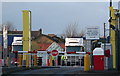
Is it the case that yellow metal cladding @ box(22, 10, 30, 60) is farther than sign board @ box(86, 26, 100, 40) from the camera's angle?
Yes

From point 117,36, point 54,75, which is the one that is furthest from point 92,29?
point 54,75

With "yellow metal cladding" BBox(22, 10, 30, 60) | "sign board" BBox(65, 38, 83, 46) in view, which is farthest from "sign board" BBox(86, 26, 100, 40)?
"sign board" BBox(65, 38, 83, 46)

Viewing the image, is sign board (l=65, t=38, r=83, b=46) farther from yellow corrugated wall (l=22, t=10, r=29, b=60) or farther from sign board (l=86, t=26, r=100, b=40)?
sign board (l=86, t=26, r=100, b=40)

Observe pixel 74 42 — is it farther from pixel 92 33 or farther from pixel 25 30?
pixel 92 33

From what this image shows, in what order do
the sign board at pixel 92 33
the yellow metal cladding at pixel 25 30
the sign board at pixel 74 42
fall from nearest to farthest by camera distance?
the sign board at pixel 92 33 → the yellow metal cladding at pixel 25 30 → the sign board at pixel 74 42

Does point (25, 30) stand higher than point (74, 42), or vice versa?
point (25, 30)

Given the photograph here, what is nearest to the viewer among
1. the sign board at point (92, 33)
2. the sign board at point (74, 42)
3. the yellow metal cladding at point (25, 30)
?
the sign board at point (92, 33)

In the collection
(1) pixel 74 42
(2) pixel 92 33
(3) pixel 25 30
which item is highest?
(3) pixel 25 30

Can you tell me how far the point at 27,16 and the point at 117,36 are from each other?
8.02 m

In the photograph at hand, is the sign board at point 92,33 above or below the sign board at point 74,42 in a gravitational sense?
above

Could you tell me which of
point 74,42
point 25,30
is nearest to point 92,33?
point 25,30

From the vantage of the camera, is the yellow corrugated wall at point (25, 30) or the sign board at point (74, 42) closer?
the yellow corrugated wall at point (25, 30)

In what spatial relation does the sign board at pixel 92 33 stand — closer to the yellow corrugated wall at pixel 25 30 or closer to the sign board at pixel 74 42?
the yellow corrugated wall at pixel 25 30

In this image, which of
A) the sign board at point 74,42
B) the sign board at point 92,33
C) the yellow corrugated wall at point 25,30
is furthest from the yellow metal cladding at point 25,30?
the sign board at point 74,42
